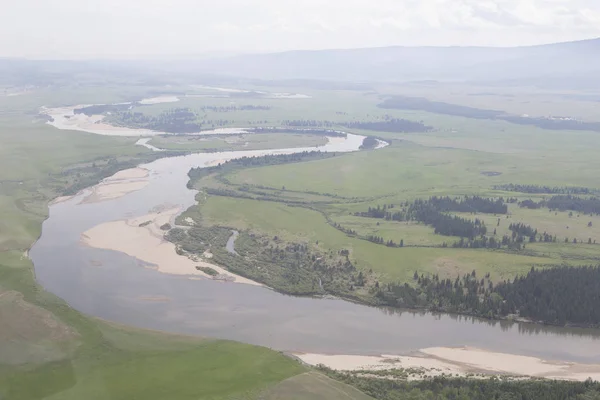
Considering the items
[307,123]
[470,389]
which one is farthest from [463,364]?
[307,123]

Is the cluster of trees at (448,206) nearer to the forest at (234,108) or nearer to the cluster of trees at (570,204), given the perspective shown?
the cluster of trees at (570,204)

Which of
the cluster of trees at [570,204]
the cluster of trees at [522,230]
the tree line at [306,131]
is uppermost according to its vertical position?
the tree line at [306,131]

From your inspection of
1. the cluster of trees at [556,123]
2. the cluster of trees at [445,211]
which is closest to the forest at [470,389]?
the cluster of trees at [445,211]

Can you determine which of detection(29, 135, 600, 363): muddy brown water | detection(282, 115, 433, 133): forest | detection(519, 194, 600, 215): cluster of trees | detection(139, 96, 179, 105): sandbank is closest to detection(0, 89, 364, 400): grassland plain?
detection(29, 135, 600, 363): muddy brown water

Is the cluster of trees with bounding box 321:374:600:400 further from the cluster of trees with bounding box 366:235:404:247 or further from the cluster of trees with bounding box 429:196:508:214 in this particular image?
the cluster of trees with bounding box 429:196:508:214

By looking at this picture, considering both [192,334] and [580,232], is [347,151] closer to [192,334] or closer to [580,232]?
[580,232]

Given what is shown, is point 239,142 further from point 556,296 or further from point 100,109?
point 556,296
